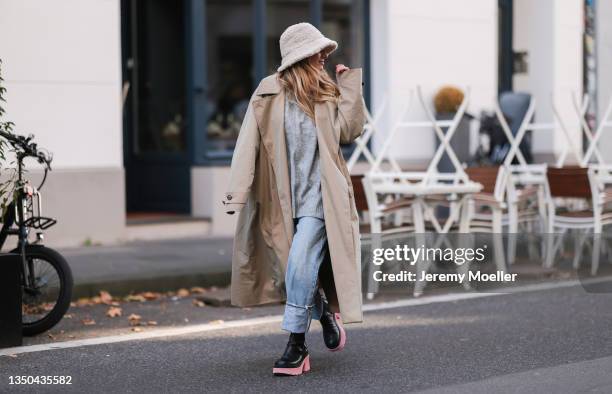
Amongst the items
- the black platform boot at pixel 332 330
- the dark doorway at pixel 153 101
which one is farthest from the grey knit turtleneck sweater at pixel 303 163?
the dark doorway at pixel 153 101

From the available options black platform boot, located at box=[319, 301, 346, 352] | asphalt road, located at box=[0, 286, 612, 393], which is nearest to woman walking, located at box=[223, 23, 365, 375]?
black platform boot, located at box=[319, 301, 346, 352]

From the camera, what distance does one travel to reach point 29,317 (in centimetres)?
725

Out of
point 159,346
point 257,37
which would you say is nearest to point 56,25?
point 257,37

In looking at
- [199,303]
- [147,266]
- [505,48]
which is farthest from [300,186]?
[505,48]

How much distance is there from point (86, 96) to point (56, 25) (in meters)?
0.78

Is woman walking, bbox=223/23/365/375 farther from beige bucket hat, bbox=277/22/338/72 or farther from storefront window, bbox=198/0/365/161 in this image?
storefront window, bbox=198/0/365/161

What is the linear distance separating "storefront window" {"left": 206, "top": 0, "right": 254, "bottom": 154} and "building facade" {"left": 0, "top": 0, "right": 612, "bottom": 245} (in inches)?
0.6

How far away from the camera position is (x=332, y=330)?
20.5 feet

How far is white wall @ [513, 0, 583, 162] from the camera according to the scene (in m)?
16.0

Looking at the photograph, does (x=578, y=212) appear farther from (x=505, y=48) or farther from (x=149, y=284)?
(x=505, y=48)

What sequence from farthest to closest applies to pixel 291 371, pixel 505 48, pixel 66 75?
pixel 505 48 → pixel 66 75 → pixel 291 371

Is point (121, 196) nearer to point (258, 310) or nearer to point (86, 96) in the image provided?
point (86, 96)

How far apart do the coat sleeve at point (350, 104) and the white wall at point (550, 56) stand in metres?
10.5

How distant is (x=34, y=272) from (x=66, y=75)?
14.2 feet
